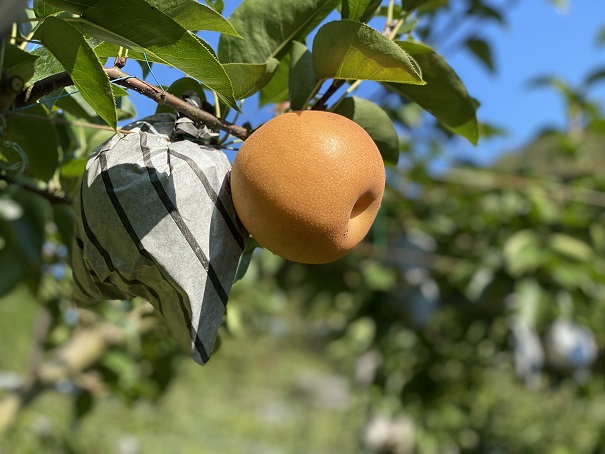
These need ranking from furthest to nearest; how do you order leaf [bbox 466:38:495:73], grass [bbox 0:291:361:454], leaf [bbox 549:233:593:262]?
grass [bbox 0:291:361:454] → leaf [bbox 466:38:495:73] → leaf [bbox 549:233:593:262]

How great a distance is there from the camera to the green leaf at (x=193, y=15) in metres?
0.42

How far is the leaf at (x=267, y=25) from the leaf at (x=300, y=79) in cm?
2

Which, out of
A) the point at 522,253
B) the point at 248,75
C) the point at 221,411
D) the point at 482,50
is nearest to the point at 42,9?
the point at 248,75

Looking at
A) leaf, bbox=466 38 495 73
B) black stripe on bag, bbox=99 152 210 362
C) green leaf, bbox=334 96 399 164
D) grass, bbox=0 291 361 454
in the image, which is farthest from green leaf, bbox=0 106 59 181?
grass, bbox=0 291 361 454

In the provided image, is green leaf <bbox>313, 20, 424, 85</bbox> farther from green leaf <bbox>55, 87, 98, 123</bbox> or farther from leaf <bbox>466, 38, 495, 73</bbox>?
leaf <bbox>466, 38, 495, 73</bbox>

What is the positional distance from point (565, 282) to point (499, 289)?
0.66ft

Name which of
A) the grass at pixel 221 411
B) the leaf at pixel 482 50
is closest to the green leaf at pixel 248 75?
the leaf at pixel 482 50

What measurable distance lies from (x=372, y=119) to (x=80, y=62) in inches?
9.6

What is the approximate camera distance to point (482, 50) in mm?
1924

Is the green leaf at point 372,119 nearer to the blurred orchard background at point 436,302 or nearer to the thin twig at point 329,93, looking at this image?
the thin twig at point 329,93

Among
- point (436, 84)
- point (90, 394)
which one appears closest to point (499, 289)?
point (90, 394)

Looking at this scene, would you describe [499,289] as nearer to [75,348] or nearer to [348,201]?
[75,348]

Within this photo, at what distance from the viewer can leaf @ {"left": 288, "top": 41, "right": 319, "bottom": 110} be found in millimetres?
525

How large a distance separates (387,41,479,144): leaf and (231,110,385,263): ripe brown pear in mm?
117
